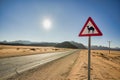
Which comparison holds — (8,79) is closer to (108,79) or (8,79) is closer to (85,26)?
(85,26)

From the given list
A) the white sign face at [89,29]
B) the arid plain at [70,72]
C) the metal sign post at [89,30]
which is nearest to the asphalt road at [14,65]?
the arid plain at [70,72]

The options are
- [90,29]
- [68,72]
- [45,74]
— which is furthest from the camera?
[68,72]

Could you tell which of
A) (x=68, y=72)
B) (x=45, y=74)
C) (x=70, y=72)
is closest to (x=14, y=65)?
(x=45, y=74)

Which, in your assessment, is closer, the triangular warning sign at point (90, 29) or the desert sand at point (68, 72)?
the triangular warning sign at point (90, 29)

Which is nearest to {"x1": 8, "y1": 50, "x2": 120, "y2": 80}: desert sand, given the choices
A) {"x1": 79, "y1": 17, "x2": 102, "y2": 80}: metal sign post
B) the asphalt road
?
the asphalt road

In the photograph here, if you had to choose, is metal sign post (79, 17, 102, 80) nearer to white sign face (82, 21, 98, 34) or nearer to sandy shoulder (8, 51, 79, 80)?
white sign face (82, 21, 98, 34)

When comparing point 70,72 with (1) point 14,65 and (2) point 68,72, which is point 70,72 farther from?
(1) point 14,65

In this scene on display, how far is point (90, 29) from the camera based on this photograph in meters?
5.23

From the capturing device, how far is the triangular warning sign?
506cm

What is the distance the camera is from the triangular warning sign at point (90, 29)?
16.6 feet

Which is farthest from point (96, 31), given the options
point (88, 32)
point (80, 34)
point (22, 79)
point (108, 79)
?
point (22, 79)

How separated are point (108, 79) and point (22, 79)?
532 centimetres

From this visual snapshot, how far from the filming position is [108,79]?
26.2ft

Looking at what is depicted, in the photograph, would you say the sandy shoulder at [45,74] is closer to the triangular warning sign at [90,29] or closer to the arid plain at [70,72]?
the arid plain at [70,72]
